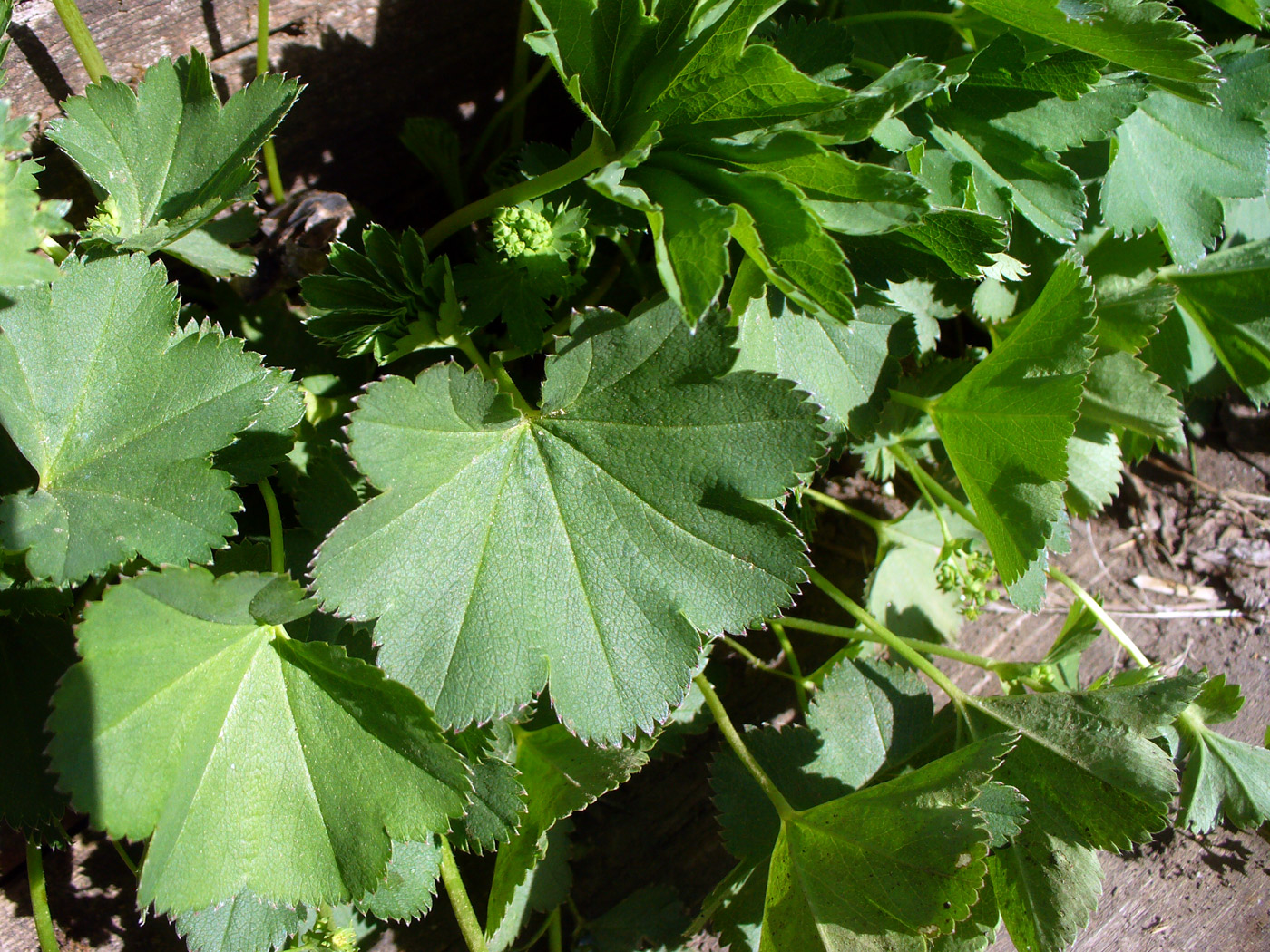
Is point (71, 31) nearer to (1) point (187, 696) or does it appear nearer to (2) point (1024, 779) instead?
(1) point (187, 696)

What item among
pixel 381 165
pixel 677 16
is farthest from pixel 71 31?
pixel 677 16

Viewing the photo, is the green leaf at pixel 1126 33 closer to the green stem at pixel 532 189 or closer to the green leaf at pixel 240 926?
the green stem at pixel 532 189

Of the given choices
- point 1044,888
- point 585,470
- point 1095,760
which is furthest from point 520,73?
point 1044,888

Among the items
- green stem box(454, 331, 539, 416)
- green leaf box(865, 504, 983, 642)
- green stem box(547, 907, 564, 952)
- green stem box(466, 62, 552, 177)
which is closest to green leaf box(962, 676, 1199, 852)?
green leaf box(865, 504, 983, 642)

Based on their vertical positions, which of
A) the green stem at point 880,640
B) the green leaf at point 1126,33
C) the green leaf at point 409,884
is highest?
the green leaf at point 1126,33

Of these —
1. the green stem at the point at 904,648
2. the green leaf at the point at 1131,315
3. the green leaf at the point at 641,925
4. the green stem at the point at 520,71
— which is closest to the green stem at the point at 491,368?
the green stem at the point at 520,71
